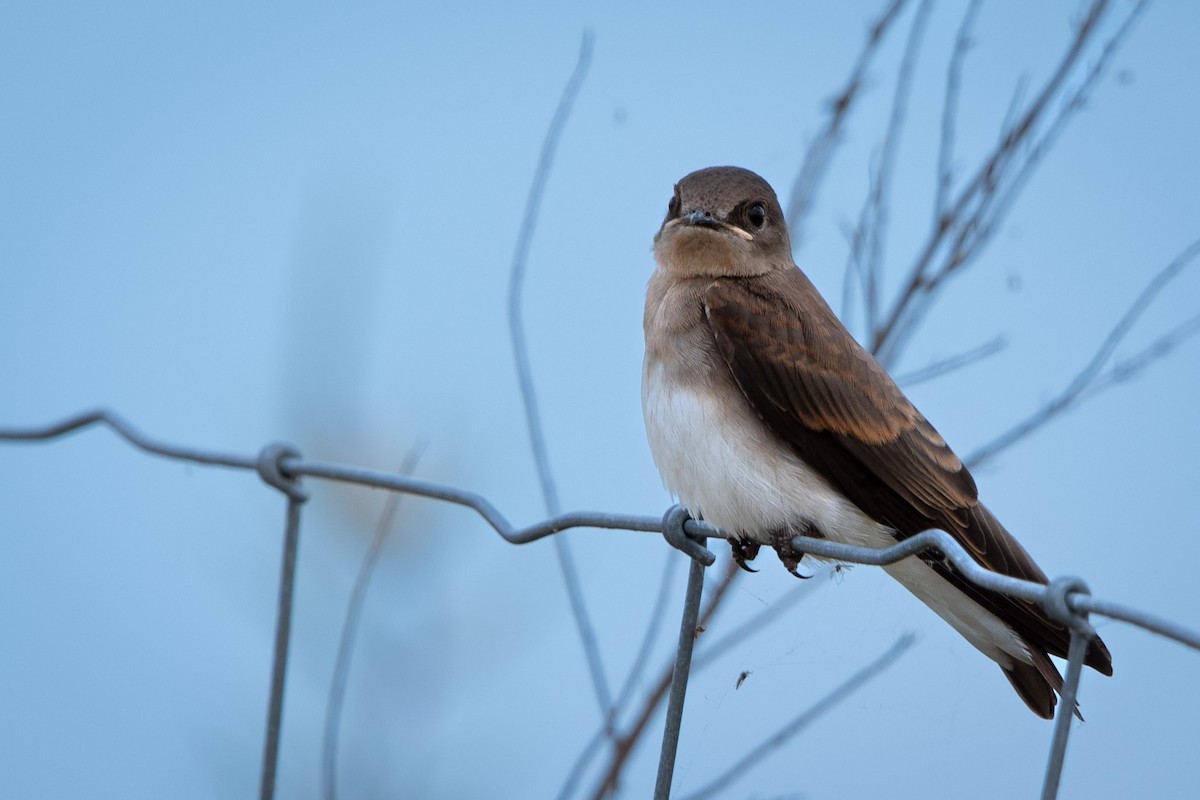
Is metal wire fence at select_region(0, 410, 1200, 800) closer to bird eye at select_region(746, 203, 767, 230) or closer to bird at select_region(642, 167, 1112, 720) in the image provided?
bird at select_region(642, 167, 1112, 720)

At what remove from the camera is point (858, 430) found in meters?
2.69

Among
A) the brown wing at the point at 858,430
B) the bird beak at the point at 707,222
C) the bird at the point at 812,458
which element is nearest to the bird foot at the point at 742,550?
the bird at the point at 812,458

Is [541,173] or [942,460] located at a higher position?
[541,173]

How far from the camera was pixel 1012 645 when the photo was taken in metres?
2.58

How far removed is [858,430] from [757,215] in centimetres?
69

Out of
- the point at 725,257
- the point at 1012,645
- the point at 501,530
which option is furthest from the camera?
the point at 725,257

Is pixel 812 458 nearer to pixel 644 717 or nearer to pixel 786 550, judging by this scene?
pixel 786 550

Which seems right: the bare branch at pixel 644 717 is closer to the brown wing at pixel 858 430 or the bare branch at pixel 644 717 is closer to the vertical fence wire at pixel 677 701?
the brown wing at pixel 858 430

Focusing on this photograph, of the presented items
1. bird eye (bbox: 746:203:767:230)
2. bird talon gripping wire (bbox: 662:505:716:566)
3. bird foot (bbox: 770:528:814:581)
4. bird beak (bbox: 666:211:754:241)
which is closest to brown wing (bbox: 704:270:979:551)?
bird foot (bbox: 770:528:814:581)

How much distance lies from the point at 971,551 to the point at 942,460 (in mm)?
192

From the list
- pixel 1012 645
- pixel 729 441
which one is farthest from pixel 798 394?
pixel 1012 645

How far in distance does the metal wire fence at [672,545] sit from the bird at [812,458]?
19cm

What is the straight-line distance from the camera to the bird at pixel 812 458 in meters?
2.61

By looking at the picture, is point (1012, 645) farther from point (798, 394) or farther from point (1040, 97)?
point (1040, 97)
